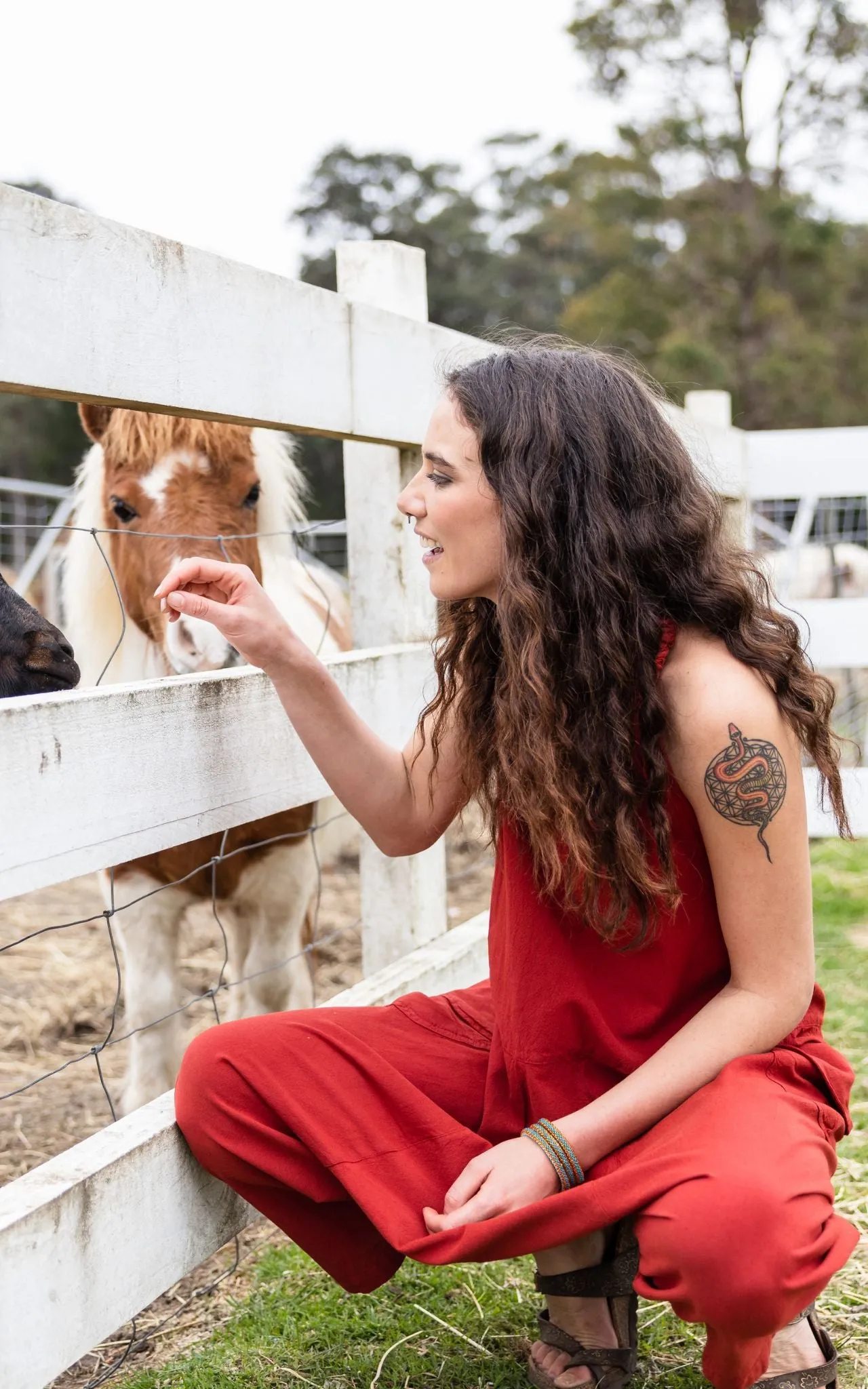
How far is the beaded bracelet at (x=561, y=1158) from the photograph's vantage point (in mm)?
1590

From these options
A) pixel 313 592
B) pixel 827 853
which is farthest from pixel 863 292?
pixel 313 592

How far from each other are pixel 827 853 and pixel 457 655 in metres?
3.89

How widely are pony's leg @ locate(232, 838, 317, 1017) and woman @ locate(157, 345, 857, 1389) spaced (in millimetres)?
1197

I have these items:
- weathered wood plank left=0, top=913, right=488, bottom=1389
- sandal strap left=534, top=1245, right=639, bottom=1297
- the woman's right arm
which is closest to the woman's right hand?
the woman's right arm

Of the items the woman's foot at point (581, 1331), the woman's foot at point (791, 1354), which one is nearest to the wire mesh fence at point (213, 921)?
the woman's foot at point (581, 1331)

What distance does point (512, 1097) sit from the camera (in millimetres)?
1762

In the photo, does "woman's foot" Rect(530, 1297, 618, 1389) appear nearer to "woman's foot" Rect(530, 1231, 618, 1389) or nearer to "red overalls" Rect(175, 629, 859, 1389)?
"woman's foot" Rect(530, 1231, 618, 1389)

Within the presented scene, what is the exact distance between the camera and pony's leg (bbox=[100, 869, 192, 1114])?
2.83 meters

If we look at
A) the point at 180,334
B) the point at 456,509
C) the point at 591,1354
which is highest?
the point at 180,334

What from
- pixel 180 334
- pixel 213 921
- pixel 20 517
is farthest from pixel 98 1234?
pixel 20 517

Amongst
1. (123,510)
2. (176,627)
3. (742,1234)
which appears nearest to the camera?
(742,1234)

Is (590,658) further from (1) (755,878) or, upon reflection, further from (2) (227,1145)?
(2) (227,1145)

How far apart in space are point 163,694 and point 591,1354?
1.04 metres

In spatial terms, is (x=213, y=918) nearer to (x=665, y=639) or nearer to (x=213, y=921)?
(x=213, y=921)
